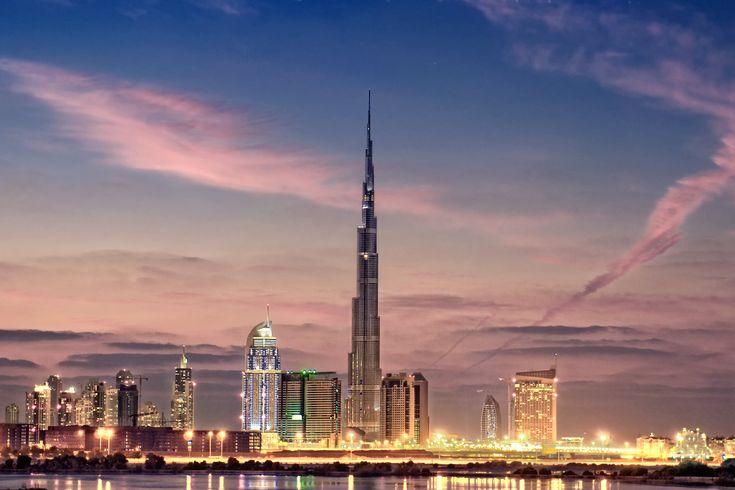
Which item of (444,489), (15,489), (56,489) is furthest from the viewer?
(444,489)

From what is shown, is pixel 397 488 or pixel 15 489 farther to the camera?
pixel 397 488

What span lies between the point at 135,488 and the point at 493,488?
173 ft

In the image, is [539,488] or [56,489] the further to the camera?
[539,488]

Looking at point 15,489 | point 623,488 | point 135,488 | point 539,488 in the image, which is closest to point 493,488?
point 539,488

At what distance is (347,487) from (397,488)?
7862 millimetres

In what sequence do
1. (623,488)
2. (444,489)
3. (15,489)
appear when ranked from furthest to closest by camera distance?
1. (623,488)
2. (444,489)
3. (15,489)

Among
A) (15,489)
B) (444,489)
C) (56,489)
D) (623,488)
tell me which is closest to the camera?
(15,489)

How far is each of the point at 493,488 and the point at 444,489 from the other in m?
11.7

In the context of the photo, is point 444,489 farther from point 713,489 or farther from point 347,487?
point 713,489

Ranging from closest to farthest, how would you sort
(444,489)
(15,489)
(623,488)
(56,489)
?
(15,489), (56,489), (444,489), (623,488)

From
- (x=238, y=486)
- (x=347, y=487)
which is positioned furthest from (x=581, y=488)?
(x=238, y=486)

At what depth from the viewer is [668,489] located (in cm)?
19612

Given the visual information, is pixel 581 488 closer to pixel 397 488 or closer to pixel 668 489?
pixel 668 489

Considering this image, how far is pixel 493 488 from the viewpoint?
194 metres
